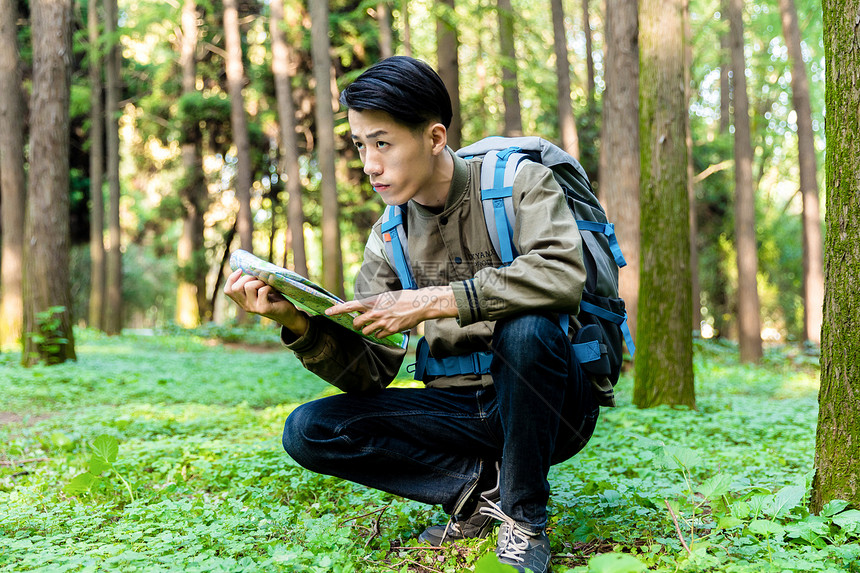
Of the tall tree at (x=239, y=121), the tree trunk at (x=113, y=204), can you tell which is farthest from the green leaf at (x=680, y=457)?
the tree trunk at (x=113, y=204)

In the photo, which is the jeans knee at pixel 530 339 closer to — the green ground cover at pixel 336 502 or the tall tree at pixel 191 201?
the green ground cover at pixel 336 502

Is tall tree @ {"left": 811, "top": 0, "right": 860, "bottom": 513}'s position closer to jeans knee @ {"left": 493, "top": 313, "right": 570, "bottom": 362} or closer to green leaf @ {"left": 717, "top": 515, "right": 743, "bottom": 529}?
green leaf @ {"left": 717, "top": 515, "right": 743, "bottom": 529}

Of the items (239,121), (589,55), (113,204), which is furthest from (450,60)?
(113,204)

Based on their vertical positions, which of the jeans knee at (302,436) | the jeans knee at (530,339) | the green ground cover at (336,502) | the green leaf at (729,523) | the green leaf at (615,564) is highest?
the jeans knee at (530,339)

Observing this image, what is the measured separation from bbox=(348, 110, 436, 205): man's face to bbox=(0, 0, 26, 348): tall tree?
9.16 metres

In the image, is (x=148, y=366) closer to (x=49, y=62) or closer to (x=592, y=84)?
(x=49, y=62)

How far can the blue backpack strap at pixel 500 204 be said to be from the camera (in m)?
2.45

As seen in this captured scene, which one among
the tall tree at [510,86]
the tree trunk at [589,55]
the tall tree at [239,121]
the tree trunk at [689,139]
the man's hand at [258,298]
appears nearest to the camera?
the man's hand at [258,298]

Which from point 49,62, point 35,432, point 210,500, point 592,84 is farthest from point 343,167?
point 210,500

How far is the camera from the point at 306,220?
20.5 meters

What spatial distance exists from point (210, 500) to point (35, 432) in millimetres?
2548

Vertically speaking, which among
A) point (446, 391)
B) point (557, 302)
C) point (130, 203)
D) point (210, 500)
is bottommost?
point (210, 500)

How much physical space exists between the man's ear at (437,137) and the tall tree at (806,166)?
13.9 metres

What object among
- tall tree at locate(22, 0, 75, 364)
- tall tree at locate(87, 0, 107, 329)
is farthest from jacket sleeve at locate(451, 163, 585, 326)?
tall tree at locate(87, 0, 107, 329)
